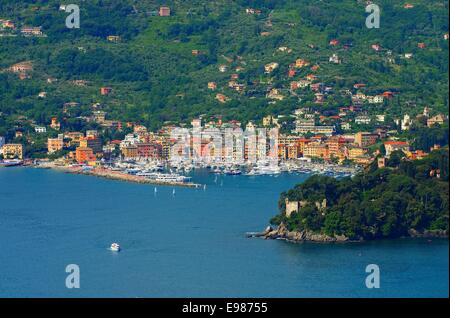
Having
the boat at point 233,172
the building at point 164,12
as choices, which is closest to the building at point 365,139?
the boat at point 233,172

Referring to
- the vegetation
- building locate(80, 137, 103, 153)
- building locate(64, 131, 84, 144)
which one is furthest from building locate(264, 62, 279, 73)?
the vegetation

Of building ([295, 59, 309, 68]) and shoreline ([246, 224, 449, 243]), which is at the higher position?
building ([295, 59, 309, 68])

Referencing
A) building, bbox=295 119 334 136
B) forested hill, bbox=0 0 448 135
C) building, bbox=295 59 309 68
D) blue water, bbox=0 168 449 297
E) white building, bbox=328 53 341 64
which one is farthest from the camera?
building, bbox=295 59 309 68

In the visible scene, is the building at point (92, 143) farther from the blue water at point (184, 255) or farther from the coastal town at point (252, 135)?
the blue water at point (184, 255)

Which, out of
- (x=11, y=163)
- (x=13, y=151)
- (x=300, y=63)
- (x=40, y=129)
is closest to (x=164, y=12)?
(x=300, y=63)

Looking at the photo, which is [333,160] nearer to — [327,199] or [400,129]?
[400,129]

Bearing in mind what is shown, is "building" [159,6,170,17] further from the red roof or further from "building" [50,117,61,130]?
the red roof

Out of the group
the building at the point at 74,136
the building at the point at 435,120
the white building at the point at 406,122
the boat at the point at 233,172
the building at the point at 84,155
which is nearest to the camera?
the building at the point at 435,120

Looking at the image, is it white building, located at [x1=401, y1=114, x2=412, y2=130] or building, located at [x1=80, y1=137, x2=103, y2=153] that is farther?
building, located at [x1=80, y1=137, x2=103, y2=153]
